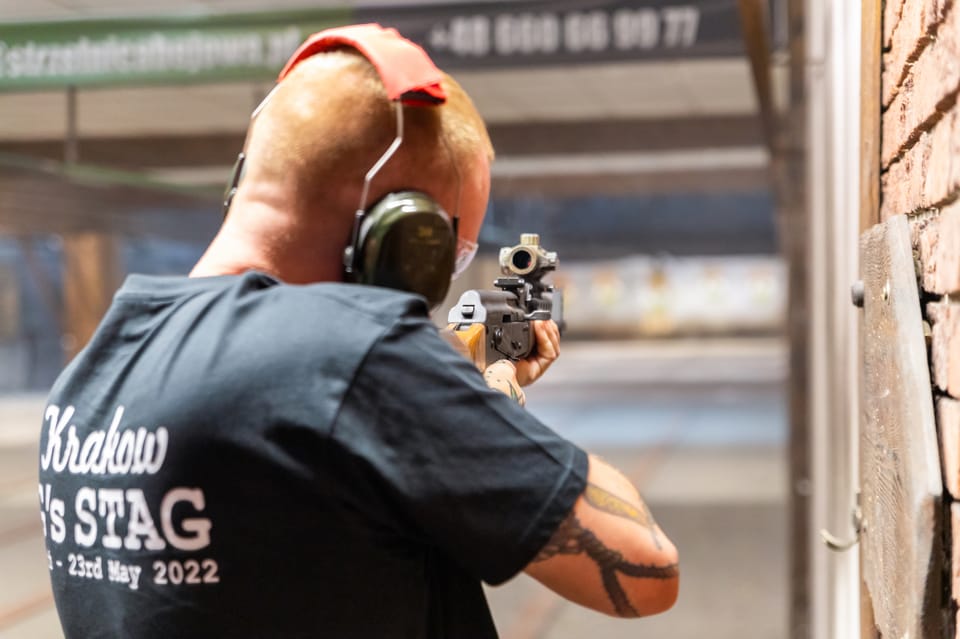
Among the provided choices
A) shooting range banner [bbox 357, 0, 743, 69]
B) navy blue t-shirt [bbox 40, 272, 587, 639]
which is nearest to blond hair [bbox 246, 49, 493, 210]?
navy blue t-shirt [bbox 40, 272, 587, 639]

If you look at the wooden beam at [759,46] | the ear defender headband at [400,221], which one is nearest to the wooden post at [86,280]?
the wooden beam at [759,46]

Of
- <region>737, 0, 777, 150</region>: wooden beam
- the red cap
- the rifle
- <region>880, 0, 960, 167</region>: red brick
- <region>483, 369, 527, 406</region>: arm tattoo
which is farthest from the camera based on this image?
<region>737, 0, 777, 150</region>: wooden beam

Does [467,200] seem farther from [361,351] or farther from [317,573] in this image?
[317,573]

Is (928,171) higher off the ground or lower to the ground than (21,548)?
higher

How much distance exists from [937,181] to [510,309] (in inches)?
24.0

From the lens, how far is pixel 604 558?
925 mm

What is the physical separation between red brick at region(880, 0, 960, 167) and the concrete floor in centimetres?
402

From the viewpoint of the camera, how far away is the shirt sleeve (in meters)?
0.86

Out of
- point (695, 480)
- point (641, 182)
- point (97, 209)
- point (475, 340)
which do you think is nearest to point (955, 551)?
point (475, 340)

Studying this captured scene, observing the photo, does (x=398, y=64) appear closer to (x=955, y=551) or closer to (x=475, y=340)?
(x=475, y=340)

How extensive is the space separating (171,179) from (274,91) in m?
10.1

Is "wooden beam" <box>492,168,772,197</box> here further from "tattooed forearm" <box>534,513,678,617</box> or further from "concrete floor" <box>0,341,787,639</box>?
"tattooed forearm" <box>534,513,678,617</box>

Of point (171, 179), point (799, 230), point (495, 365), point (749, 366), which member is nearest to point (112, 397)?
point (495, 365)

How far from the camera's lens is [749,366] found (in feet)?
64.1
